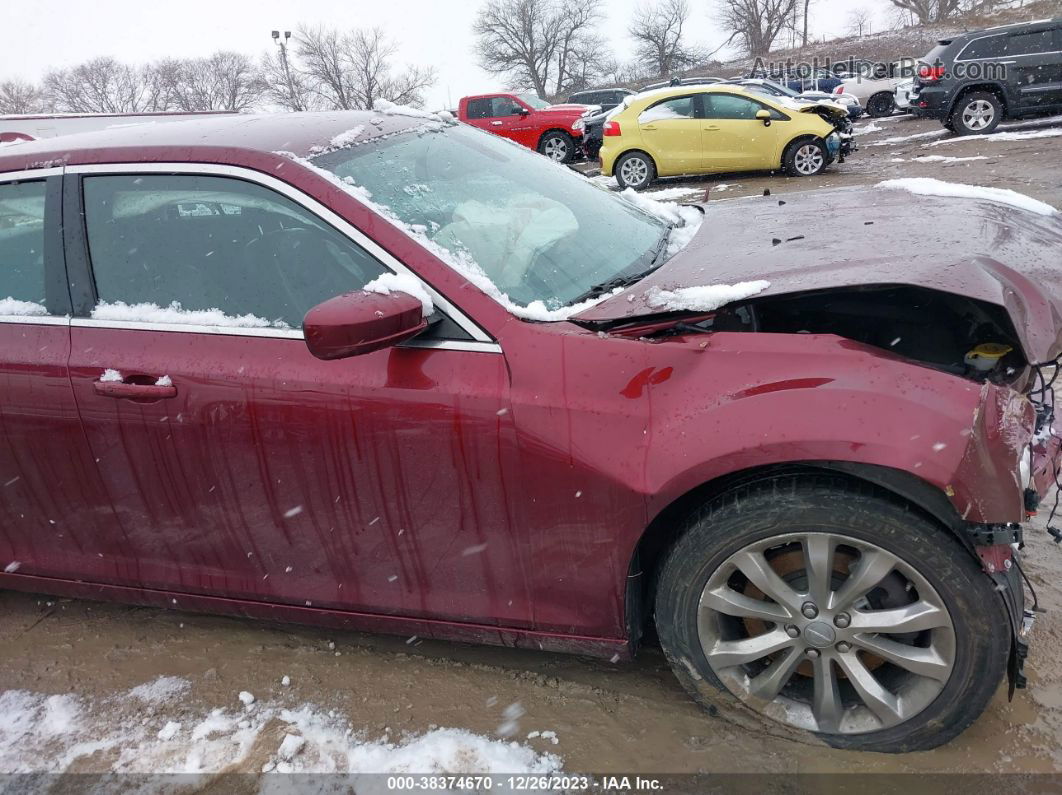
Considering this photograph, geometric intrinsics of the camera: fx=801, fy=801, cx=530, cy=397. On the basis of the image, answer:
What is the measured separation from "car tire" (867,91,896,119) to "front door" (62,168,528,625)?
23.0 metres

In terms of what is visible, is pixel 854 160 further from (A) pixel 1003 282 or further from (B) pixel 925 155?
(A) pixel 1003 282

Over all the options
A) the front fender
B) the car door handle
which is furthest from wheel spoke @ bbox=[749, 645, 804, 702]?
the car door handle

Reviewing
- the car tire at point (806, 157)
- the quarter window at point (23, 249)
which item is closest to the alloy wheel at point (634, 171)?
the car tire at point (806, 157)

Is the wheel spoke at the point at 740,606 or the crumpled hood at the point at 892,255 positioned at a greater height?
the crumpled hood at the point at 892,255

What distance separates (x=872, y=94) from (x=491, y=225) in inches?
890

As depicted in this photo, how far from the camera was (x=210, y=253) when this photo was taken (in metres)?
2.38

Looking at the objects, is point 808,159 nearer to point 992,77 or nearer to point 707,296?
point 992,77

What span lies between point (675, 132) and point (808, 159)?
2.10 metres

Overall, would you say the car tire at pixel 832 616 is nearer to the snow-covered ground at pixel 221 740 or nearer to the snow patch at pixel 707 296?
the snow patch at pixel 707 296

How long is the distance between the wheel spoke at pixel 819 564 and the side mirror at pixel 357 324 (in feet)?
3.68

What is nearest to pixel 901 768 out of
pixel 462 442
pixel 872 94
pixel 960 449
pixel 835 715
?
pixel 835 715

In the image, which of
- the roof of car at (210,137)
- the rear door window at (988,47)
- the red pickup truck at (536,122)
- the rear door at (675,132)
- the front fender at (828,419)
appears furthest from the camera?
the red pickup truck at (536,122)

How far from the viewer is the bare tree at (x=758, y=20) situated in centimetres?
5819

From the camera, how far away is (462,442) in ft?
6.88
